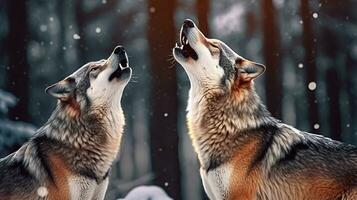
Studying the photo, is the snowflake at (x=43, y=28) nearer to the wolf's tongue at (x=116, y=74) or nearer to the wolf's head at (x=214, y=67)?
the wolf's tongue at (x=116, y=74)

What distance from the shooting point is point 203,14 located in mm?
5234

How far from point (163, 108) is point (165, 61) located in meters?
0.43

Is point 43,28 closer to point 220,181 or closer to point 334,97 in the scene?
point 220,181

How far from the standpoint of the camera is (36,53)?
515cm

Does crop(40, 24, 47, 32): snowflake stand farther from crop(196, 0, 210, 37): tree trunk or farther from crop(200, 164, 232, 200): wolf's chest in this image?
crop(200, 164, 232, 200): wolf's chest

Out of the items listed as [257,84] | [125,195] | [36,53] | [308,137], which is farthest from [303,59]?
[36,53]

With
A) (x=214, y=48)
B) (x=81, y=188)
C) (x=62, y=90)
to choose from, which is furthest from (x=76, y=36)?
(x=81, y=188)

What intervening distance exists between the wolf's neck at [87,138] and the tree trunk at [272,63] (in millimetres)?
1787

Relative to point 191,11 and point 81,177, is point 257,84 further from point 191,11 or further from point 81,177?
point 81,177

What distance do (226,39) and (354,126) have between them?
1447 millimetres

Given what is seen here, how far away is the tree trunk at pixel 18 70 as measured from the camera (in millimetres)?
5117

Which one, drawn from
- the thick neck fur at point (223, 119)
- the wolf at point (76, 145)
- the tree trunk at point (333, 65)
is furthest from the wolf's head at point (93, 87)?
the tree trunk at point (333, 65)

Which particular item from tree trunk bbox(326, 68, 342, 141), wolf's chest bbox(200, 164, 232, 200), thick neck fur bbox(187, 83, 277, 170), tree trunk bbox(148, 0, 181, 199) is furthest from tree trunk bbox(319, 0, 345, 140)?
wolf's chest bbox(200, 164, 232, 200)

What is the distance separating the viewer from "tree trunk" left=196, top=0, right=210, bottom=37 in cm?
521
